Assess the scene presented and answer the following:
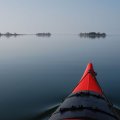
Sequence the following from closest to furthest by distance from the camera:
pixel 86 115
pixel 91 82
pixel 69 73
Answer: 1. pixel 86 115
2. pixel 91 82
3. pixel 69 73

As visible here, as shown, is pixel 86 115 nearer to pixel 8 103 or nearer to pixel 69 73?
pixel 8 103

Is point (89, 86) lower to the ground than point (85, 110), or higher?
lower

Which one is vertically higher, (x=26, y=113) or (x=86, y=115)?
(x=86, y=115)

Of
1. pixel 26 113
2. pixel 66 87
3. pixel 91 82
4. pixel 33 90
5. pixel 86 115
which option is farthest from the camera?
pixel 66 87

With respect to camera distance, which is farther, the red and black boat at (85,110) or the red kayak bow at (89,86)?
the red kayak bow at (89,86)

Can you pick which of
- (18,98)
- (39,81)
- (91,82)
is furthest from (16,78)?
(91,82)

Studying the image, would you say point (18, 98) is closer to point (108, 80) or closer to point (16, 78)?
point (16, 78)

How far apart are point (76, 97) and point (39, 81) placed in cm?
1291

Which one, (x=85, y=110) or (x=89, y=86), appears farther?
(x=89, y=86)

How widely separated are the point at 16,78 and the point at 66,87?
533cm

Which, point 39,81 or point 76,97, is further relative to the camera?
point 39,81

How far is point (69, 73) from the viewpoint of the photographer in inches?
1026

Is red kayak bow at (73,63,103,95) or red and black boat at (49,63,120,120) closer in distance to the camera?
red and black boat at (49,63,120,120)

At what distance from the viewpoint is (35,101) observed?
648 inches
